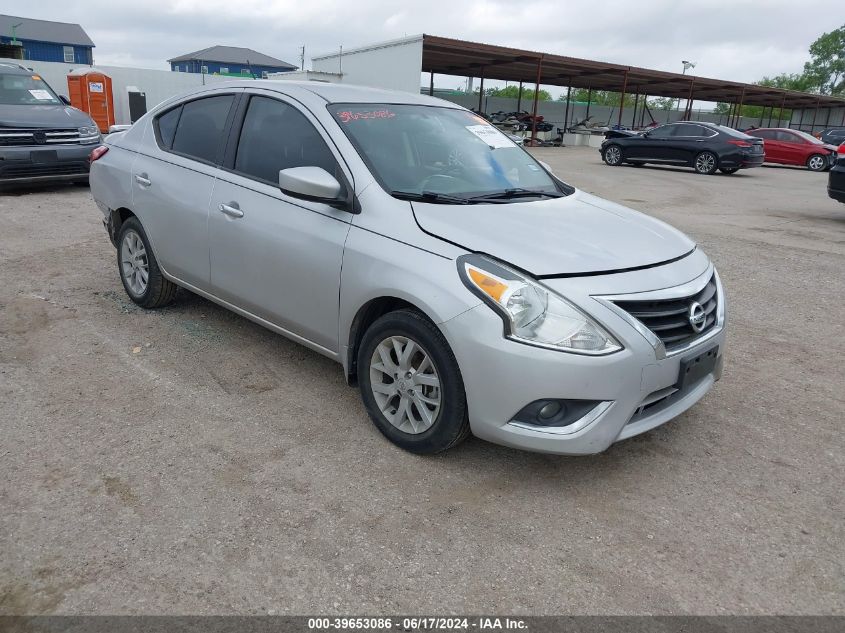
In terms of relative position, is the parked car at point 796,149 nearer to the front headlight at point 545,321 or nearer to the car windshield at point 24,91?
the car windshield at point 24,91

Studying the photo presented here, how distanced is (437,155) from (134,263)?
260 cm

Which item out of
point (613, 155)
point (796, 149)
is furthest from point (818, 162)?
point (613, 155)

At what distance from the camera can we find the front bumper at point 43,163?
372 inches

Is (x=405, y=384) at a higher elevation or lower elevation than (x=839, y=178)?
lower

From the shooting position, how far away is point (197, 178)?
4246 millimetres

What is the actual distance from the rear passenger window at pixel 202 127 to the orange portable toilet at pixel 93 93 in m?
18.6

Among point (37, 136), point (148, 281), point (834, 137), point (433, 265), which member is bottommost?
point (148, 281)

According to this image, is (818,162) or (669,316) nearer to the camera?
(669,316)

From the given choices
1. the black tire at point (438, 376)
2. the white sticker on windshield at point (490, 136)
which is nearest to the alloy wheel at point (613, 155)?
the white sticker on windshield at point (490, 136)

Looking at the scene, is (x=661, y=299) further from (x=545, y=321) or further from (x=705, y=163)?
(x=705, y=163)

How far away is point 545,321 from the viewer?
108 inches

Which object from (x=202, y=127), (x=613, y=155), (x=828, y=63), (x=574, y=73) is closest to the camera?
(x=202, y=127)

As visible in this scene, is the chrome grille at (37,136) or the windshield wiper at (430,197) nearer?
the windshield wiper at (430,197)

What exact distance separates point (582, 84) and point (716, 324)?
38.8 metres
